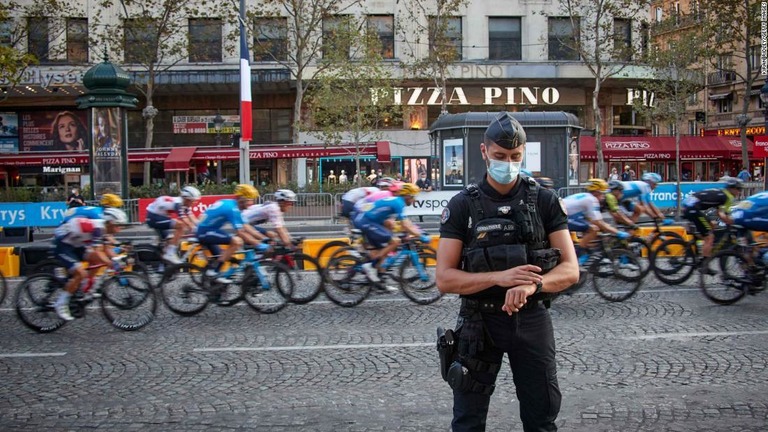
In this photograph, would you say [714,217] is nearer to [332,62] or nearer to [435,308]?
[435,308]

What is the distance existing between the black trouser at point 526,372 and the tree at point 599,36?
3245cm

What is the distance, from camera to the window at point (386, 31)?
41.8 metres

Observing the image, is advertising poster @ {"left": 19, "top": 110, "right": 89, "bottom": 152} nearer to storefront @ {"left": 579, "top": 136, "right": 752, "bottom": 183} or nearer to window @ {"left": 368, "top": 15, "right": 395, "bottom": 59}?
window @ {"left": 368, "top": 15, "right": 395, "bottom": 59}

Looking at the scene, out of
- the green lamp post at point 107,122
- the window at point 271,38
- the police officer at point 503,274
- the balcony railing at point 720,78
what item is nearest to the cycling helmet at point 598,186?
the police officer at point 503,274

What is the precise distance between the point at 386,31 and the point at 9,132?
23.3 m

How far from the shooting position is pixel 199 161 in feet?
130

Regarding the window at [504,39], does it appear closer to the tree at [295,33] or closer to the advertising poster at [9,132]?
the tree at [295,33]

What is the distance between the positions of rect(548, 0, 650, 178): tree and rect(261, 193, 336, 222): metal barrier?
16.8 metres

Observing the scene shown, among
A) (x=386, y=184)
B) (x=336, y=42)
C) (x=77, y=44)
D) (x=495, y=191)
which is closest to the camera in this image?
(x=495, y=191)

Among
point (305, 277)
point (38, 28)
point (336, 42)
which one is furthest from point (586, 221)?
point (38, 28)

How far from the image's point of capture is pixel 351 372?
691 centimetres

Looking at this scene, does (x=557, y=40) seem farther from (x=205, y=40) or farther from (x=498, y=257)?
(x=498, y=257)

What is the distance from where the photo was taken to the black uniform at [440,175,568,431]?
3.46 m

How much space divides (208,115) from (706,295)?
38253mm
